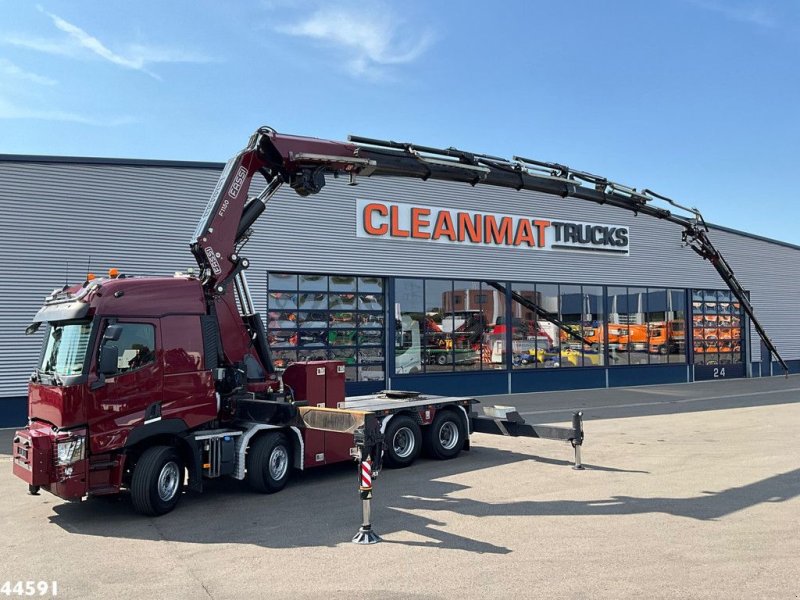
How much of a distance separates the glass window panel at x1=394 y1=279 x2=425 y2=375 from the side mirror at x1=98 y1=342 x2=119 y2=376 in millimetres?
14804

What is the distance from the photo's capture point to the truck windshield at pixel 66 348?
27.9ft

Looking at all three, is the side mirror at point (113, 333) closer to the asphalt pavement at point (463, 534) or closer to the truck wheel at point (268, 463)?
the asphalt pavement at point (463, 534)

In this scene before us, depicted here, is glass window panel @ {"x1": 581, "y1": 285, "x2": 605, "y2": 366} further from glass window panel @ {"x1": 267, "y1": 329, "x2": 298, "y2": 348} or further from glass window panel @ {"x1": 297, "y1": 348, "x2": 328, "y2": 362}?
glass window panel @ {"x1": 267, "y1": 329, "x2": 298, "y2": 348}

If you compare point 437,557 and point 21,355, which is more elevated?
point 21,355

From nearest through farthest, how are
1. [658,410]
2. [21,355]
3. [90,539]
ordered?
[90,539]
[21,355]
[658,410]

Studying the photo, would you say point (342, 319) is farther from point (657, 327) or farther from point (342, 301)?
point (657, 327)

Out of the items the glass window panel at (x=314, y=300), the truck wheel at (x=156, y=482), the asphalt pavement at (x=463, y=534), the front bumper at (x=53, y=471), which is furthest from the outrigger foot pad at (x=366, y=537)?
the glass window panel at (x=314, y=300)

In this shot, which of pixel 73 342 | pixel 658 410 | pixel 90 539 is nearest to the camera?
pixel 90 539

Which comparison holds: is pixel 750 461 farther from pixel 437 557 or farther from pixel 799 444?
pixel 437 557

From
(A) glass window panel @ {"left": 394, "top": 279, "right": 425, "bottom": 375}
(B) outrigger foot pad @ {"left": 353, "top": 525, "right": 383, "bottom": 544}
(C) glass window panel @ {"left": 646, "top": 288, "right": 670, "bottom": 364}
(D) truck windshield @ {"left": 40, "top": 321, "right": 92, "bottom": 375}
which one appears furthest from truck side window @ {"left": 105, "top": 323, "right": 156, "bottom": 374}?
(C) glass window panel @ {"left": 646, "top": 288, "right": 670, "bottom": 364}

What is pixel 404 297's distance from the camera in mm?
23375

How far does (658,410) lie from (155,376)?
15558 millimetres

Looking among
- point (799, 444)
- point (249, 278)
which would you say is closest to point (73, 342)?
point (249, 278)

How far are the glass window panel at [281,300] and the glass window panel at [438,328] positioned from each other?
4906 mm
